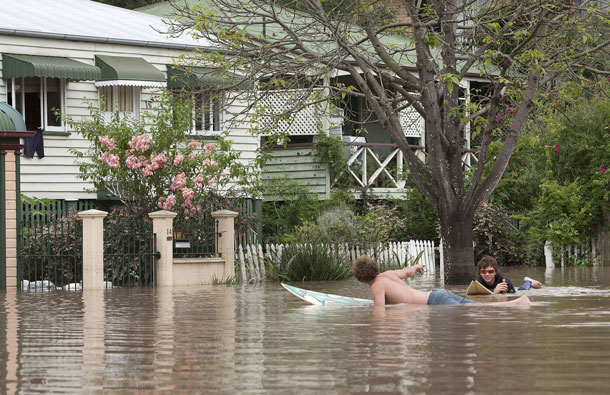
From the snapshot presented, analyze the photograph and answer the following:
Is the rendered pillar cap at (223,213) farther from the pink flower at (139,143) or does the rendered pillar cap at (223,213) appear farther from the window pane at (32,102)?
the window pane at (32,102)

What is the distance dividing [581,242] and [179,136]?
11177 millimetres

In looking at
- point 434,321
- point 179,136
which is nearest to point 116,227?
point 179,136

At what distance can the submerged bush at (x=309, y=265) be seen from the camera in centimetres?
2347

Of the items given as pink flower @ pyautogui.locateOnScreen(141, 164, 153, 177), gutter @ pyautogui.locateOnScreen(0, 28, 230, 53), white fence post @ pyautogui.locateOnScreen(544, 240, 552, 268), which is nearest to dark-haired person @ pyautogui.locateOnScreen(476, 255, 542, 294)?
pink flower @ pyautogui.locateOnScreen(141, 164, 153, 177)

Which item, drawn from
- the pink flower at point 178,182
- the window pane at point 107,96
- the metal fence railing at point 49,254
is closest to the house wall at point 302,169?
the window pane at point 107,96

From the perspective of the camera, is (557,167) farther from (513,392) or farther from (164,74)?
(513,392)

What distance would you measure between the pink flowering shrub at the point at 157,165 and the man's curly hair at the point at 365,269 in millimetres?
9356

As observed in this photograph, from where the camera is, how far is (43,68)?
25875mm

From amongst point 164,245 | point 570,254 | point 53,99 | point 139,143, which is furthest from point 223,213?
point 570,254

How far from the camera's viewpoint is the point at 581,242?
93.2 ft

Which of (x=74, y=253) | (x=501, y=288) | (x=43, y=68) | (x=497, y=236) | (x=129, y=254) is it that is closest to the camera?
(x=501, y=288)

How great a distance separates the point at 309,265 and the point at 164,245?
3307 millimetres

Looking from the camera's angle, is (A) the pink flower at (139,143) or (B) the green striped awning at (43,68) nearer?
(A) the pink flower at (139,143)

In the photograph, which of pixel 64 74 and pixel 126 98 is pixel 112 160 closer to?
pixel 64 74
